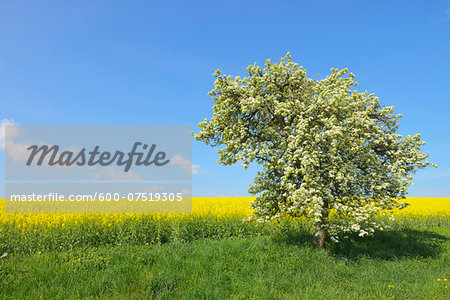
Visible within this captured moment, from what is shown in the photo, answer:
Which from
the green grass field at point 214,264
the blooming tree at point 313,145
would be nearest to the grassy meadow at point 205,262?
the green grass field at point 214,264

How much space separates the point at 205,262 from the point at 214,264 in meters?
0.34

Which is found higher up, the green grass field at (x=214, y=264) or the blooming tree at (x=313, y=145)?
the blooming tree at (x=313, y=145)

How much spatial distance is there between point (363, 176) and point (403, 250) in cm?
590

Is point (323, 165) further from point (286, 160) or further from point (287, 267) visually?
point (287, 267)

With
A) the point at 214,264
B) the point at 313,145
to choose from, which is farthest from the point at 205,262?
the point at 313,145

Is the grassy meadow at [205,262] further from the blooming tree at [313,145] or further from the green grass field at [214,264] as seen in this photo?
the blooming tree at [313,145]

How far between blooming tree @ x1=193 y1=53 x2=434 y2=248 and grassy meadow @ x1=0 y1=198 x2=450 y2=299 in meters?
1.65

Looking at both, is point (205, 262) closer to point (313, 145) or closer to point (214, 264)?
point (214, 264)

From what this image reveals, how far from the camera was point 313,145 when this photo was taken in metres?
11.4

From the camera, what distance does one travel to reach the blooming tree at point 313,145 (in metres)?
11.4

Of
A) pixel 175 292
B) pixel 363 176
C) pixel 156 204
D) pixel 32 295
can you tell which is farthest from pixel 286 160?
pixel 156 204

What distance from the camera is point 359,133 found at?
1264 cm

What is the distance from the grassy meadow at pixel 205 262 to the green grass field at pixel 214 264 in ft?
→ 0.13

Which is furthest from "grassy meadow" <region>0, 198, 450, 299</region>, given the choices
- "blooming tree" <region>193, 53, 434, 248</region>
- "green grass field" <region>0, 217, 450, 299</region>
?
"blooming tree" <region>193, 53, 434, 248</region>
